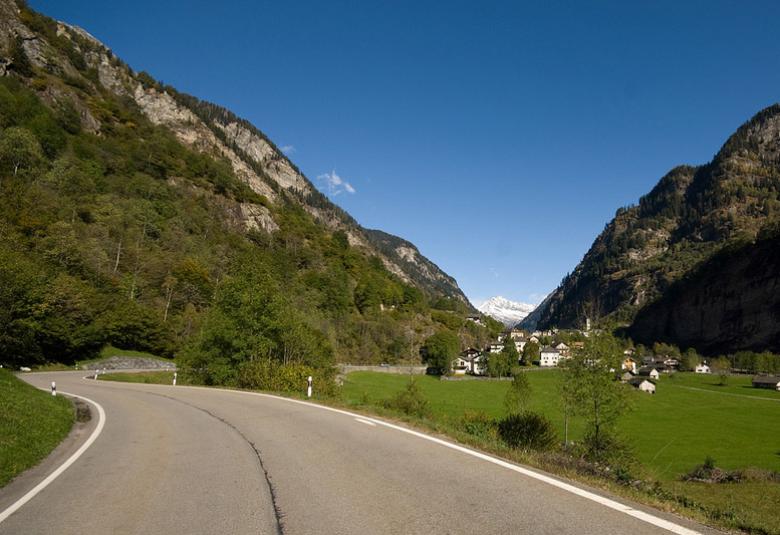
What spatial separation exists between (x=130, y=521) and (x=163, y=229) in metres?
88.9

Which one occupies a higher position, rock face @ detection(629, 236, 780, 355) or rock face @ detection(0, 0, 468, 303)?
rock face @ detection(0, 0, 468, 303)

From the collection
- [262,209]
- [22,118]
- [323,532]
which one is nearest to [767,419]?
[323,532]

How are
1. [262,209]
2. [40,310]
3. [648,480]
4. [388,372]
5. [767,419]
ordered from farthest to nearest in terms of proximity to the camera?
[262,209], [388,372], [767,419], [40,310], [648,480]

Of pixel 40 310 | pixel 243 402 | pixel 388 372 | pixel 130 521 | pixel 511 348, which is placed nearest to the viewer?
pixel 130 521

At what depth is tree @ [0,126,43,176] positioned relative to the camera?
211 feet

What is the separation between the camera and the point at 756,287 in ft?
522

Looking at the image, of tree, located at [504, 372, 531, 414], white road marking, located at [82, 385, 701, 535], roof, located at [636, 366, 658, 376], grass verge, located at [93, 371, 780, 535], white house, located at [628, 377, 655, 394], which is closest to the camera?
white road marking, located at [82, 385, 701, 535]

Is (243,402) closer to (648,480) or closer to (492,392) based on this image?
(648,480)

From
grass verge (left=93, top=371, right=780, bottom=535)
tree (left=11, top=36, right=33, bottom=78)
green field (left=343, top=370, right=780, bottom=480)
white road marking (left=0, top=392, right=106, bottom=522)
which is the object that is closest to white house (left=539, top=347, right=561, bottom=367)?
grass verge (left=93, top=371, right=780, bottom=535)

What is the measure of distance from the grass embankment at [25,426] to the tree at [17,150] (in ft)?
225

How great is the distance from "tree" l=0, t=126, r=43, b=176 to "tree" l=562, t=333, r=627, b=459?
253 feet

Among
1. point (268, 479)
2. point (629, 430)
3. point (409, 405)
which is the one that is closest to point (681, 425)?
point (629, 430)

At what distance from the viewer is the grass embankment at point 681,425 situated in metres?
9.87

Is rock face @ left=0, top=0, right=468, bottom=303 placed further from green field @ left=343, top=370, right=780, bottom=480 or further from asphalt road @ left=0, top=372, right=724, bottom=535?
asphalt road @ left=0, top=372, right=724, bottom=535
